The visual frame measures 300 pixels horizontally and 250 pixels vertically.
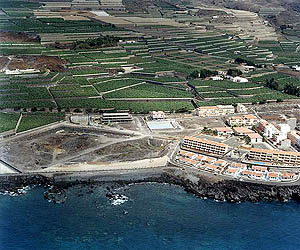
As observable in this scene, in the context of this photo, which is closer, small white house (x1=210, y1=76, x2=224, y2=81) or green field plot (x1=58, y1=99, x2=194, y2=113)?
green field plot (x1=58, y1=99, x2=194, y2=113)

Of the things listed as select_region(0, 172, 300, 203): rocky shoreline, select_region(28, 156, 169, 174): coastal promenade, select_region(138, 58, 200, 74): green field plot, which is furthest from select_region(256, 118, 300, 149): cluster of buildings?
select_region(138, 58, 200, 74): green field plot

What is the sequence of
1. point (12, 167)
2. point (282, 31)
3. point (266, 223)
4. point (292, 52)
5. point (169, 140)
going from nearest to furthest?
point (266, 223) → point (12, 167) → point (169, 140) → point (292, 52) → point (282, 31)

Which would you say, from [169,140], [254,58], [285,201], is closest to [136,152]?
[169,140]

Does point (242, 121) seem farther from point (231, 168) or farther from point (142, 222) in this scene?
point (142, 222)

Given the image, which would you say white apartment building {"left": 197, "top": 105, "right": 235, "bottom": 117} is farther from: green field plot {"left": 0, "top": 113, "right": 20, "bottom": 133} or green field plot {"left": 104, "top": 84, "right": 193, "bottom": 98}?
green field plot {"left": 0, "top": 113, "right": 20, "bottom": 133}

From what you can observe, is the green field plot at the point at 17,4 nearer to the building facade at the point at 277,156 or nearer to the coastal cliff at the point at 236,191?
the building facade at the point at 277,156

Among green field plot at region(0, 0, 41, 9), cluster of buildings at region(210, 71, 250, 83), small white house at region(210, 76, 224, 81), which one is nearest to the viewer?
cluster of buildings at region(210, 71, 250, 83)

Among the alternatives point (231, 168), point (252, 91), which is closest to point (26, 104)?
point (231, 168)

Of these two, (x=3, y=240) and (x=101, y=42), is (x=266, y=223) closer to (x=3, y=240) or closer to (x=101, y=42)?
(x=3, y=240)
